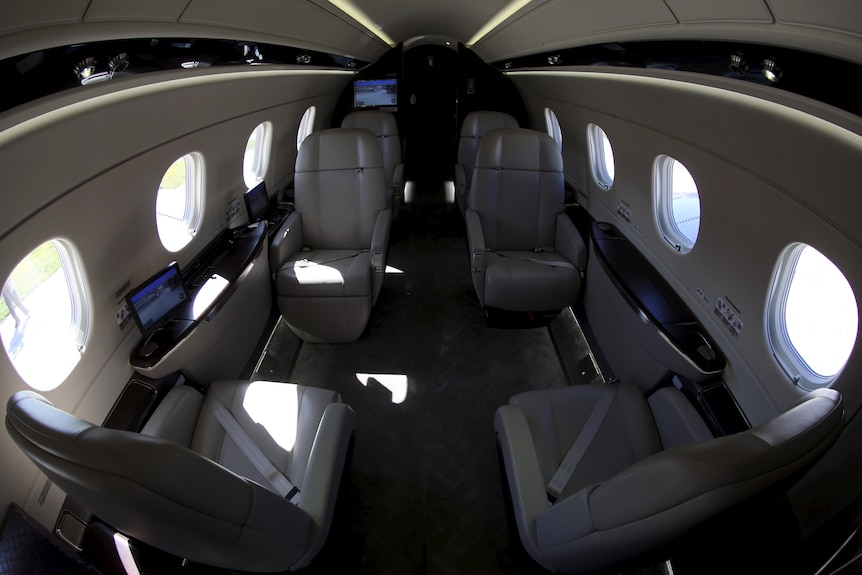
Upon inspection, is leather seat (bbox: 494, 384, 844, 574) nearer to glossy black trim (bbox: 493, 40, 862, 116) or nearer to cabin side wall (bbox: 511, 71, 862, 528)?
cabin side wall (bbox: 511, 71, 862, 528)

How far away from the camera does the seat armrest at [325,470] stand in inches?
68.8

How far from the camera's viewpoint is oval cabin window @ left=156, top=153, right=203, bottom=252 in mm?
3176

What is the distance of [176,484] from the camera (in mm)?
1003

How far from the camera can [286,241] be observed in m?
3.63

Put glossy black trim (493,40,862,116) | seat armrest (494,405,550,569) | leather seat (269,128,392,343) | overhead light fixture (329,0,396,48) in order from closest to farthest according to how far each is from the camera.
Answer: glossy black trim (493,40,862,116), seat armrest (494,405,550,569), overhead light fixture (329,0,396,48), leather seat (269,128,392,343)

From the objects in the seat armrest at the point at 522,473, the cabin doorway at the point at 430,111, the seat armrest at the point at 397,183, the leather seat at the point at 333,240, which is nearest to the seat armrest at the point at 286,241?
the leather seat at the point at 333,240

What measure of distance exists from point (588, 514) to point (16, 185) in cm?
208

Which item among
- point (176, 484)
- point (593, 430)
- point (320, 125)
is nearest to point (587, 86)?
point (593, 430)

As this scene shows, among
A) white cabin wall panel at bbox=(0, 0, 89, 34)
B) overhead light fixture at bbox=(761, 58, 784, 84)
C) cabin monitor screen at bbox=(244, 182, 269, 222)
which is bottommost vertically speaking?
cabin monitor screen at bbox=(244, 182, 269, 222)

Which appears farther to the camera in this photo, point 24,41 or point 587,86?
point 587,86

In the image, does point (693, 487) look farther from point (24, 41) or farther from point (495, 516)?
point (24, 41)

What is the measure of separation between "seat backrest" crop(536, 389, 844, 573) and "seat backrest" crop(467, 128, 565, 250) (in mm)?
2912

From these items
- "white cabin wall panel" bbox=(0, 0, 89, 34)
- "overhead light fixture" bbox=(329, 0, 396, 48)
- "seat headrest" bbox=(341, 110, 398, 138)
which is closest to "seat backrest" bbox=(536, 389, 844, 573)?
"white cabin wall panel" bbox=(0, 0, 89, 34)

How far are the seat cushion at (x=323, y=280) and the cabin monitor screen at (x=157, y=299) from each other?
94cm
